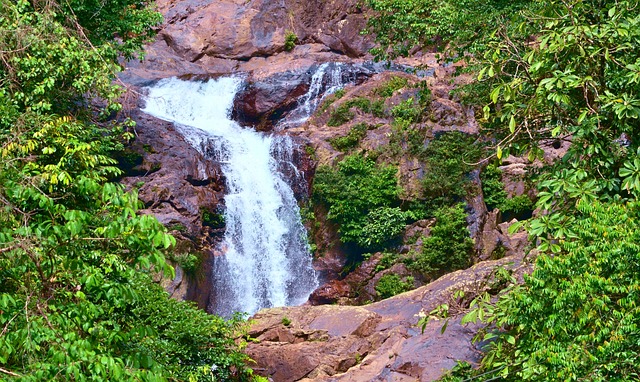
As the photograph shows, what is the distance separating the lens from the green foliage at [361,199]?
18.9 meters

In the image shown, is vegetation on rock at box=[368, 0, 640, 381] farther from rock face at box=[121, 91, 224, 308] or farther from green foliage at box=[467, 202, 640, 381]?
rock face at box=[121, 91, 224, 308]

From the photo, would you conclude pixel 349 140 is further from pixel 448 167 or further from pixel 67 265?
pixel 67 265

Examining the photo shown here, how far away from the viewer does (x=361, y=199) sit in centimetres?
1945

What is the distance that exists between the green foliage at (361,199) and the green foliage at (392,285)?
1.27m

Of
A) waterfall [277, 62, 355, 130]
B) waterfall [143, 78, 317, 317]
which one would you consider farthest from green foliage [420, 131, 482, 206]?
waterfall [277, 62, 355, 130]

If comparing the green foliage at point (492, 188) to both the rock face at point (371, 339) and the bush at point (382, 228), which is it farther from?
the rock face at point (371, 339)

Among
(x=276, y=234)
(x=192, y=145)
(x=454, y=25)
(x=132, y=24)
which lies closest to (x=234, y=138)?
(x=192, y=145)

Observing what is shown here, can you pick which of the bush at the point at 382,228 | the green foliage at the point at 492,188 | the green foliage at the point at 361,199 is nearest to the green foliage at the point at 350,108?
the green foliage at the point at 361,199

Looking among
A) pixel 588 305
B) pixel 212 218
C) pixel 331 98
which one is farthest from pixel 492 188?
pixel 588 305

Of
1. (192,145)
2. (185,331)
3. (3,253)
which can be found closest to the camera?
(3,253)

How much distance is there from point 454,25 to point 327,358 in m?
7.90

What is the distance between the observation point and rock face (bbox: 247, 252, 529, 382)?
9539mm

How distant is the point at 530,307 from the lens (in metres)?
6.26

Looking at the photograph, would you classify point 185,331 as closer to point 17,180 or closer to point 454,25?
point 17,180
